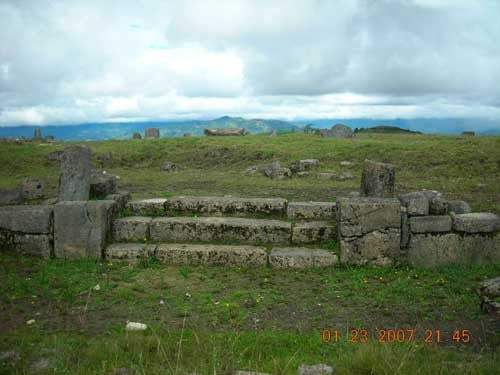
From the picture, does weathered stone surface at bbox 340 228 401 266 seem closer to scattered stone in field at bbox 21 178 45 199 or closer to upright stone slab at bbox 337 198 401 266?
upright stone slab at bbox 337 198 401 266

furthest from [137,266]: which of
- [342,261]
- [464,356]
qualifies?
[464,356]

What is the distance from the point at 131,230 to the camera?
32.4 ft

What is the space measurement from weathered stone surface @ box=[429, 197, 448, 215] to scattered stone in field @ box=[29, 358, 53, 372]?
23.8 feet

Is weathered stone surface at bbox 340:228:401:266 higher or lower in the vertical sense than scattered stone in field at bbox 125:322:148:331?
higher

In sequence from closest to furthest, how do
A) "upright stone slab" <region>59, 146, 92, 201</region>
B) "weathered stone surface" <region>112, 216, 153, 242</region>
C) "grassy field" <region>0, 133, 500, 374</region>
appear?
"grassy field" <region>0, 133, 500, 374</region>, "weathered stone surface" <region>112, 216, 153, 242</region>, "upright stone slab" <region>59, 146, 92, 201</region>

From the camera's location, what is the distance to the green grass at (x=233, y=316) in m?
4.91

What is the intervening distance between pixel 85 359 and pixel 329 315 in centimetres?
337

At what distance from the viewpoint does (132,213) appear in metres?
10.8

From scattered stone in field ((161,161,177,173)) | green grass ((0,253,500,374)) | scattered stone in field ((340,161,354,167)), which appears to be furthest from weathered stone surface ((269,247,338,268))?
scattered stone in field ((161,161,177,173))

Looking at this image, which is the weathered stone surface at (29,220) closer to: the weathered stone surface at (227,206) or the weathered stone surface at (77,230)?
the weathered stone surface at (77,230)

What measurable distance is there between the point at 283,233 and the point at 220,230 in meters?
1.28

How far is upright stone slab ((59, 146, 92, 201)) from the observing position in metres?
11.4

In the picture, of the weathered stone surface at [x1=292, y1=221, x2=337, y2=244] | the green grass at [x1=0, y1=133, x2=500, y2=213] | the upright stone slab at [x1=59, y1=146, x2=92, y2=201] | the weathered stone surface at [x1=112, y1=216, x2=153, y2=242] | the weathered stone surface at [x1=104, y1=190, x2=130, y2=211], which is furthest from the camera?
the green grass at [x1=0, y1=133, x2=500, y2=213]

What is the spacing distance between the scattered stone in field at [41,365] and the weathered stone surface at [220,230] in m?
4.94
